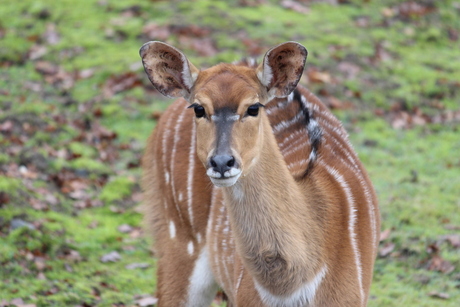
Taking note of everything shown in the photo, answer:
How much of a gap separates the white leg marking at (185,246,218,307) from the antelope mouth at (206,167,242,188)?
139 centimetres

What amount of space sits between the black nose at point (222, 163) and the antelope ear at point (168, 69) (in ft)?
2.33

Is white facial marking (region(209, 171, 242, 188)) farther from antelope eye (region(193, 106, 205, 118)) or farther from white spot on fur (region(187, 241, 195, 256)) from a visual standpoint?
white spot on fur (region(187, 241, 195, 256))

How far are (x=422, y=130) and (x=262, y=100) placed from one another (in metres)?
5.16

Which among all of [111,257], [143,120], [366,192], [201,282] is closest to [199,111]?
[366,192]

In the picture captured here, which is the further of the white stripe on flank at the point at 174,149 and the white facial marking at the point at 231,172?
the white stripe on flank at the point at 174,149

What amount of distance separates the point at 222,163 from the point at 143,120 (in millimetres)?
5314

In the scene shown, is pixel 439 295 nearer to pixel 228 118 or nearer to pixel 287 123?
pixel 287 123

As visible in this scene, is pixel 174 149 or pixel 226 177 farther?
pixel 174 149

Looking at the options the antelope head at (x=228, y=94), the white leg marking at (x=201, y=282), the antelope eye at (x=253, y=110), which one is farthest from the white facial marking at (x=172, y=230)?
the antelope eye at (x=253, y=110)

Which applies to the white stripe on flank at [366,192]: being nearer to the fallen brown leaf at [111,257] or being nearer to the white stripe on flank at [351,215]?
the white stripe on flank at [351,215]

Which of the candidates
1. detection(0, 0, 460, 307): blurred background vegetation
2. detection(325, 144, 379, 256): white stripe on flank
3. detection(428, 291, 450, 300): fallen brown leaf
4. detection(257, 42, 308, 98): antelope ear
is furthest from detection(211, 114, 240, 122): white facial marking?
detection(428, 291, 450, 300): fallen brown leaf

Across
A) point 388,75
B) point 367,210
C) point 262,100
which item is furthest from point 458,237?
point 388,75

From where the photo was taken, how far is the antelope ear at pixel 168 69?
12.0ft

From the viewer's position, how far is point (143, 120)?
830 centimetres
